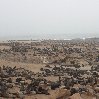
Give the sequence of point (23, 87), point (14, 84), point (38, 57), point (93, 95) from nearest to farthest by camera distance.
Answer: point (93, 95) → point (23, 87) → point (14, 84) → point (38, 57)

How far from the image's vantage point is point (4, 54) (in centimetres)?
2600

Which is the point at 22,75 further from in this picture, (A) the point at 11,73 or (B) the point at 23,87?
(B) the point at 23,87

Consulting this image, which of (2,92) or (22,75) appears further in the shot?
(22,75)

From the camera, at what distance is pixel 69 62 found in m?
23.2

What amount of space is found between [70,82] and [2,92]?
120 inches

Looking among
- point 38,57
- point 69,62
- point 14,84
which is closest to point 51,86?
point 14,84

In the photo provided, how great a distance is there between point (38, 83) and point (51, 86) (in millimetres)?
488

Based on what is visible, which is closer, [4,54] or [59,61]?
[59,61]

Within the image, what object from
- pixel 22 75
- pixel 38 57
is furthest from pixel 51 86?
pixel 38 57

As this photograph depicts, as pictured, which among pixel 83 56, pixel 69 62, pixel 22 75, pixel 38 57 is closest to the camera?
pixel 22 75

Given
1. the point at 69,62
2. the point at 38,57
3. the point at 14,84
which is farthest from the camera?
the point at 38,57

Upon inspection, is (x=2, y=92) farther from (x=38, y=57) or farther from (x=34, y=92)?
(x=38, y=57)

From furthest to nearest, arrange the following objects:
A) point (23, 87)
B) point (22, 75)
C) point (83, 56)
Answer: point (83, 56) → point (22, 75) → point (23, 87)

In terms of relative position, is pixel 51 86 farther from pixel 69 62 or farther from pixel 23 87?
pixel 69 62
